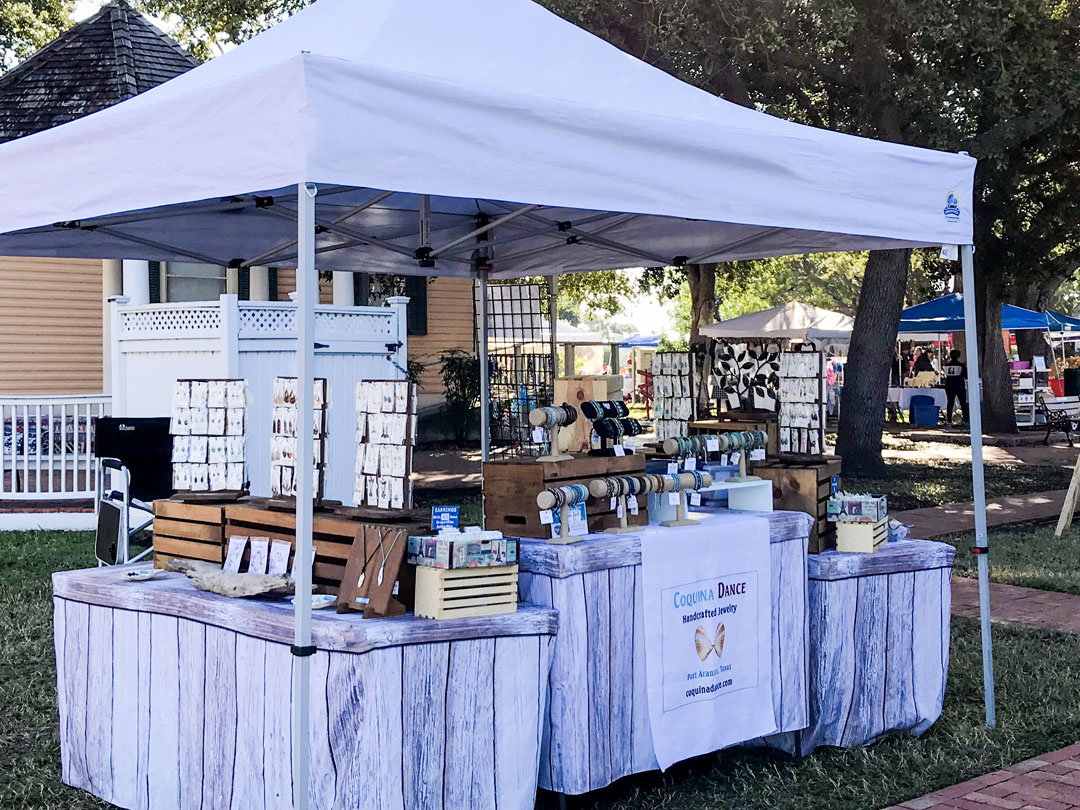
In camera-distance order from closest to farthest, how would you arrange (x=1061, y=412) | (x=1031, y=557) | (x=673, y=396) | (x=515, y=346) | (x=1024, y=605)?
(x=673, y=396) → (x=1024, y=605) → (x=1031, y=557) → (x=515, y=346) → (x=1061, y=412)

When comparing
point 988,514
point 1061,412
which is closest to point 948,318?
point 1061,412

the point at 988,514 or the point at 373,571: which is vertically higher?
the point at 373,571

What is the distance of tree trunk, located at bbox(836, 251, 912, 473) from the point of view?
1408cm

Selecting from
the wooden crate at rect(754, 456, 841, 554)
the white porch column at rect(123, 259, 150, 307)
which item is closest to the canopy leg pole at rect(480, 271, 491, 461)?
the wooden crate at rect(754, 456, 841, 554)

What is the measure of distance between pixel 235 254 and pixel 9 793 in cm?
274

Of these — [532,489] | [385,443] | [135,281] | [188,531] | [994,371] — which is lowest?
[188,531]

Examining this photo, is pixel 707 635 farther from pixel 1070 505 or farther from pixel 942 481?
pixel 942 481

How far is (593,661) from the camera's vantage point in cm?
370

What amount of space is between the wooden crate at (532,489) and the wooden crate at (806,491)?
2.47ft

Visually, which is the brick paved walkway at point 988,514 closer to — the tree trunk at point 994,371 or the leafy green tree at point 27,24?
the tree trunk at point 994,371

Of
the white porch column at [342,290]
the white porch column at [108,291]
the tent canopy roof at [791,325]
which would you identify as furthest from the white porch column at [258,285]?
the tent canopy roof at [791,325]

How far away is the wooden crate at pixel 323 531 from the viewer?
3.59m

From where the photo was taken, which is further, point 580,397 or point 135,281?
point 135,281

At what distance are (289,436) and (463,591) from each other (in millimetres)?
829
